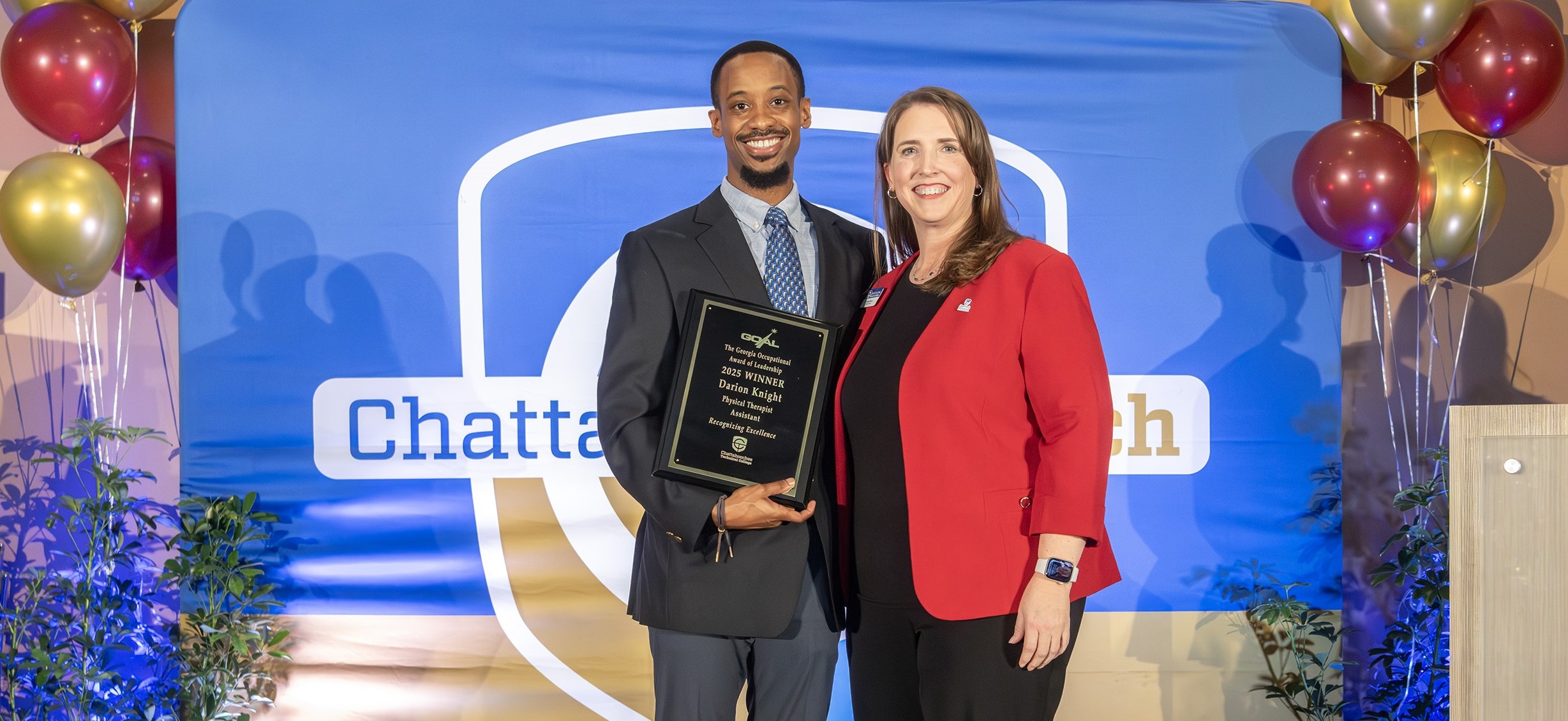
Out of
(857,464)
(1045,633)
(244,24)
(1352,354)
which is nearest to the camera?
(1045,633)

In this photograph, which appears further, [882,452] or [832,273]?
[832,273]

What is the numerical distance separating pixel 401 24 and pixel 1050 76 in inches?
88.7

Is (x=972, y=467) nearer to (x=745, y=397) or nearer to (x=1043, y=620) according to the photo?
(x=1043, y=620)

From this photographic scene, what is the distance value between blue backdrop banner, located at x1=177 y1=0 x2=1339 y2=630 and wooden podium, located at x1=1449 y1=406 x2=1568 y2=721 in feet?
4.98

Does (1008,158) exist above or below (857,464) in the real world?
above

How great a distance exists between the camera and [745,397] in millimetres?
1975

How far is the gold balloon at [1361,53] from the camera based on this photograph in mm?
3271

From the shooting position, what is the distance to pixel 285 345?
10.8ft

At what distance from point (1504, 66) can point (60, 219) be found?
14.5 feet

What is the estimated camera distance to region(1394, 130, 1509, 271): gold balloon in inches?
125

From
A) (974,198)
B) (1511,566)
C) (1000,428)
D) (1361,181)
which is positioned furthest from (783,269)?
(1361,181)

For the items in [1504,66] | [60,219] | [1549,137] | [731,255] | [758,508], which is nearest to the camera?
[758,508]

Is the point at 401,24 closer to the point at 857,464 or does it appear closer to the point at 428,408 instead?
the point at 428,408

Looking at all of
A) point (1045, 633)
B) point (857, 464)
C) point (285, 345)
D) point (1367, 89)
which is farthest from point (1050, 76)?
point (285, 345)
